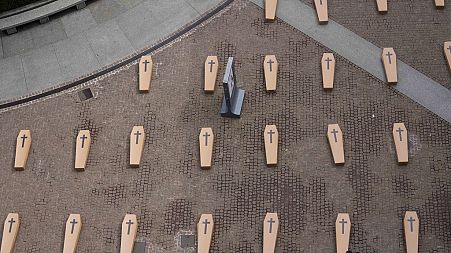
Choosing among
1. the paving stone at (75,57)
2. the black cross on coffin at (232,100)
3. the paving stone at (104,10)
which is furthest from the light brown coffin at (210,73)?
the paving stone at (104,10)

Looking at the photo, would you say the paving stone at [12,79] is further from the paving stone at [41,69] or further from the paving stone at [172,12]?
the paving stone at [172,12]

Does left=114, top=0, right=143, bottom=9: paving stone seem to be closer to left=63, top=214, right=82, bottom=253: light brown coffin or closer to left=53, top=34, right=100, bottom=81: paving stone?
left=53, top=34, right=100, bottom=81: paving stone

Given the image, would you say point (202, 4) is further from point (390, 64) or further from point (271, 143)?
point (390, 64)

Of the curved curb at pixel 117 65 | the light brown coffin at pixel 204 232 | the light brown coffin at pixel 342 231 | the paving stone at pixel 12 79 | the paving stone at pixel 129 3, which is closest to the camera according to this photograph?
the light brown coffin at pixel 342 231

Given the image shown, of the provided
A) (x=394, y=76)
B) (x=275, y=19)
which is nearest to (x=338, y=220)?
(x=394, y=76)

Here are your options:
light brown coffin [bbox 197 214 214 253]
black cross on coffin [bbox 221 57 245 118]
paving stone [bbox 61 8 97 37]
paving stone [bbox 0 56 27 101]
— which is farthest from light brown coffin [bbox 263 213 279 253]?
paving stone [bbox 61 8 97 37]

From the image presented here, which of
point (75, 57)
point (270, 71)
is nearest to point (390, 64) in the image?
point (270, 71)

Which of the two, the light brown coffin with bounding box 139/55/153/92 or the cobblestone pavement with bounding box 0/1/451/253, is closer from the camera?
the cobblestone pavement with bounding box 0/1/451/253
